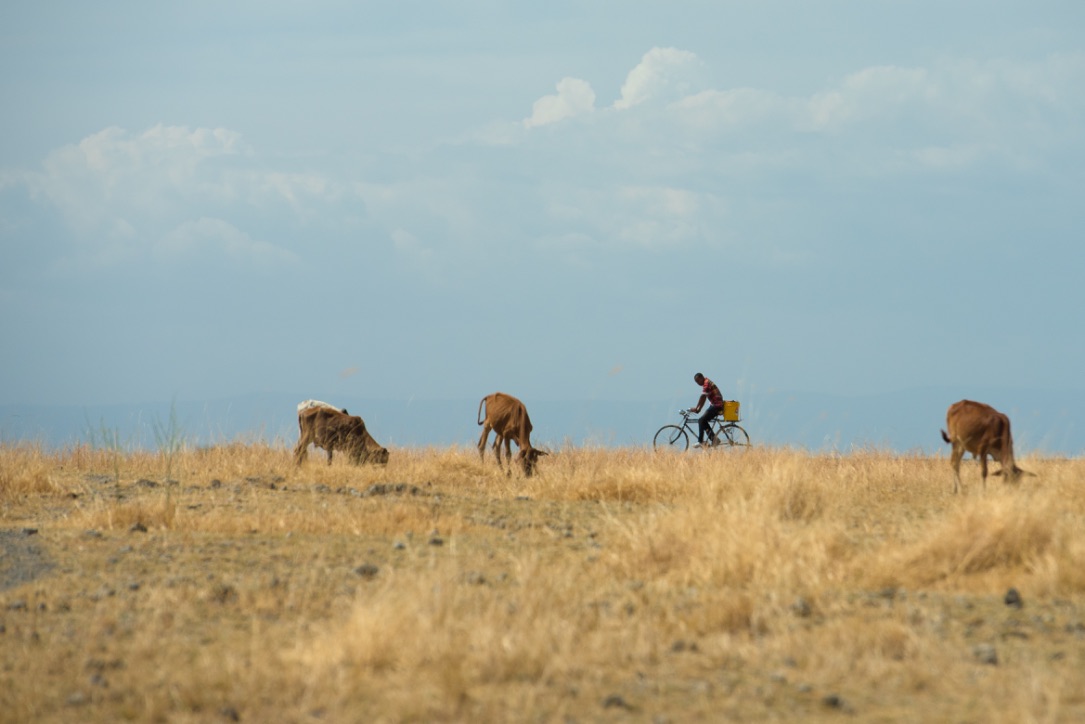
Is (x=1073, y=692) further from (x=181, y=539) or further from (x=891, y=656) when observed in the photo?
(x=181, y=539)

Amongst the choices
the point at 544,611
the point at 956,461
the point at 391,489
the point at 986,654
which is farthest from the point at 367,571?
the point at 956,461

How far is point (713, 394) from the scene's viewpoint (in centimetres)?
2488

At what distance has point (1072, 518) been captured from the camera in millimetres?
10883

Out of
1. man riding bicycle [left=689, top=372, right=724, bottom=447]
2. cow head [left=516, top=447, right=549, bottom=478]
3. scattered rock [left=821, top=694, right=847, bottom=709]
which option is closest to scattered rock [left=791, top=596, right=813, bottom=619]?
scattered rock [left=821, top=694, right=847, bottom=709]

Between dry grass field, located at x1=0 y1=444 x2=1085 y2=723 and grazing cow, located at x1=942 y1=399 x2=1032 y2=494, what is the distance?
1.21m

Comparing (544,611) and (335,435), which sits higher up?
(335,435)

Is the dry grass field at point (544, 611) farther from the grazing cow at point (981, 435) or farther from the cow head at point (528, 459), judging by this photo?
the cow head at point (528, 459)

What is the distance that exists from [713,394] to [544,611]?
1775 centimetres

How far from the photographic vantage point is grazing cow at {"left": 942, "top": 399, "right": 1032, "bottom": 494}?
1466 centimetres

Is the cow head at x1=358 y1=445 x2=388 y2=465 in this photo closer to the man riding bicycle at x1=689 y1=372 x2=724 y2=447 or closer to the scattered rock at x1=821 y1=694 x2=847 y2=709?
the man riding bicycle at x1=689 y1=372 x2=724 y2=447

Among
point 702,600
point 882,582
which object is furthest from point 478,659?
point 882,582

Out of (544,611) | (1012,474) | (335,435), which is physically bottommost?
(544,611)

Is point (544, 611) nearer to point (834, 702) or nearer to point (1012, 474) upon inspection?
point (834, 702)

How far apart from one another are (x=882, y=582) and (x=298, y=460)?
1176 cm
